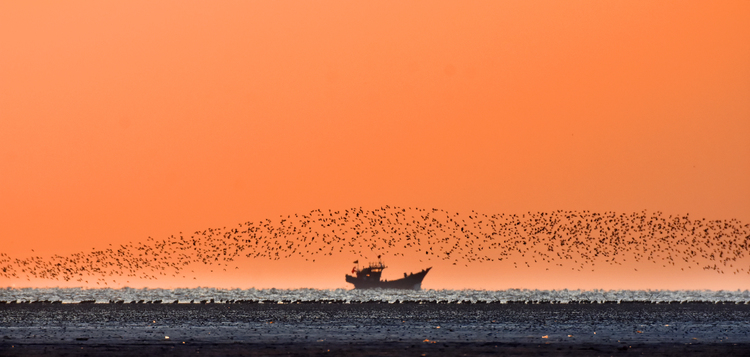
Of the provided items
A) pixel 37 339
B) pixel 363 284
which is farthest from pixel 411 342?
pixel 363 284

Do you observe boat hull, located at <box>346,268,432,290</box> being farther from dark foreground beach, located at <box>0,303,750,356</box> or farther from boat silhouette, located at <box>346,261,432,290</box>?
dark foreground beach, located at <box>0,303,750,356</box>

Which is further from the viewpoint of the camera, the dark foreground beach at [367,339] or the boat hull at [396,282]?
the boat hull at [396,282]

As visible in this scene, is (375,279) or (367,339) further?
(375,279)

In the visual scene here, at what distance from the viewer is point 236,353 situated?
114 ft

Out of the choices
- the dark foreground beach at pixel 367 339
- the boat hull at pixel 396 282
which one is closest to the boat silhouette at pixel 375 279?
the boat hull at pixel 396 282

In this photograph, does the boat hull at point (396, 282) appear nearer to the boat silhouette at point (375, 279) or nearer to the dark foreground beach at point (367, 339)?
the boat silhouette at point (375, 279)

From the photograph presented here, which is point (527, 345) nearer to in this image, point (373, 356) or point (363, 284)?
point (373, 356)

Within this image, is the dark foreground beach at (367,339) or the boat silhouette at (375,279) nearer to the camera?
the dark foreground beach at (367,339)

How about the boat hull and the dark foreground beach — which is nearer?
the dark foreground beach

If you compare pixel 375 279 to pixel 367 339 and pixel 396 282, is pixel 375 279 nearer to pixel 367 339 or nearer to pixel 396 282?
pixel 396 282

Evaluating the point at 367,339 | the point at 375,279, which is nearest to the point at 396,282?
the point at 375,279

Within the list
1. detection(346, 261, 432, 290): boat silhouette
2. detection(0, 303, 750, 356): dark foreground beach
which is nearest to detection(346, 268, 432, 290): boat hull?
detection(346, 261, 432, 290): boat silhouette

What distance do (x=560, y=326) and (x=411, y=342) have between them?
17939mm

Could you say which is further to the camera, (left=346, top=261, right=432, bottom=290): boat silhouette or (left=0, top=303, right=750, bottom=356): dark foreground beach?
(left=346, top=261, right=432, bottom=290): boat silhouette
